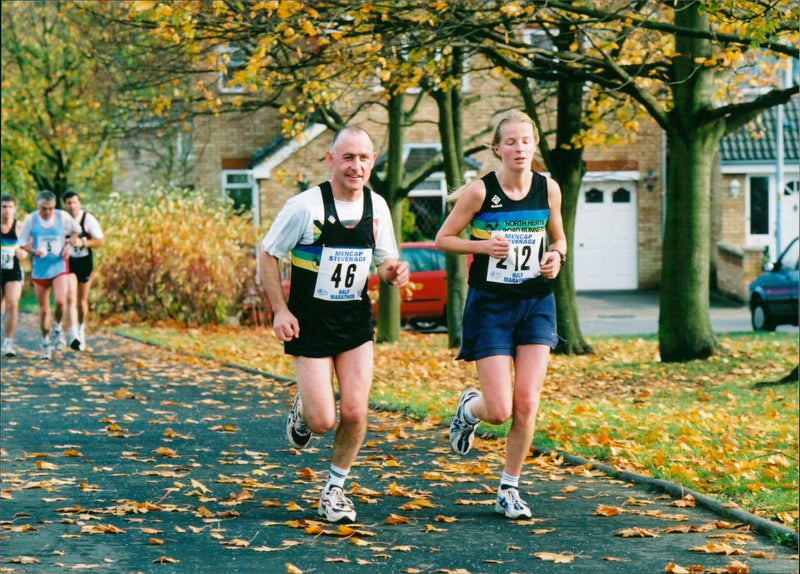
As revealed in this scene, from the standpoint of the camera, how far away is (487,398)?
23.1 feet

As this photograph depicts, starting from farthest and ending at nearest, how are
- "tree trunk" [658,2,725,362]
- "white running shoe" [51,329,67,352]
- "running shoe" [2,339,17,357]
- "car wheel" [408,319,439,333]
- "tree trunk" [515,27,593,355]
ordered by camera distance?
"car wheel" [408,319,439,333] < "white running shoe" [51,329,67,352] < "tree trunk" [515,27,593,355] < "running shoe" [2,339,17,357] < "tree trunk" [658,2,725,362]

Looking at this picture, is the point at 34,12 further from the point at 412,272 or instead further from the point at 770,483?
the point at 770,483

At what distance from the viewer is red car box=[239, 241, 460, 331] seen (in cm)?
2452

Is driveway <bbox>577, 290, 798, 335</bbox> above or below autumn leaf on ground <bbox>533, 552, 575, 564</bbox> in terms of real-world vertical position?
below

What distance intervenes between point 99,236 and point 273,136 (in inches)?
817

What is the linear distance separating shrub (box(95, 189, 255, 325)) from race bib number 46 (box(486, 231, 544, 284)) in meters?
17.9

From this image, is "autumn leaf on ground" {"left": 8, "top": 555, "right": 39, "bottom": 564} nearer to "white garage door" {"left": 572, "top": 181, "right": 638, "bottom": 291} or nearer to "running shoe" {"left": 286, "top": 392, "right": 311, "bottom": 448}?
"running shoe" {"left": 286, "top": 392, "right": 311, "bottom": 448}

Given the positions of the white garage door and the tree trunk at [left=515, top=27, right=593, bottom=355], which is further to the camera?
the white garage door

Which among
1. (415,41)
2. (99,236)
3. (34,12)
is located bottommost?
(99,236)

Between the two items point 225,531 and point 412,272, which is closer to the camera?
point 225,531

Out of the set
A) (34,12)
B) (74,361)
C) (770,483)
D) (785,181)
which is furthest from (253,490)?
(34,12)

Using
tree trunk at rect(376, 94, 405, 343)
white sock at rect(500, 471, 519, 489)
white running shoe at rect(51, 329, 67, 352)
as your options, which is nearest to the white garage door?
tree trunk at rect(376, 94, 405, 343)

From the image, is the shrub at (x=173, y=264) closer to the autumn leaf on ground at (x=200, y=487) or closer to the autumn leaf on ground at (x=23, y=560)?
the autumn leaf on ground at (x=200, y=487)

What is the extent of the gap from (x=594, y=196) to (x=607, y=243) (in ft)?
4.34
